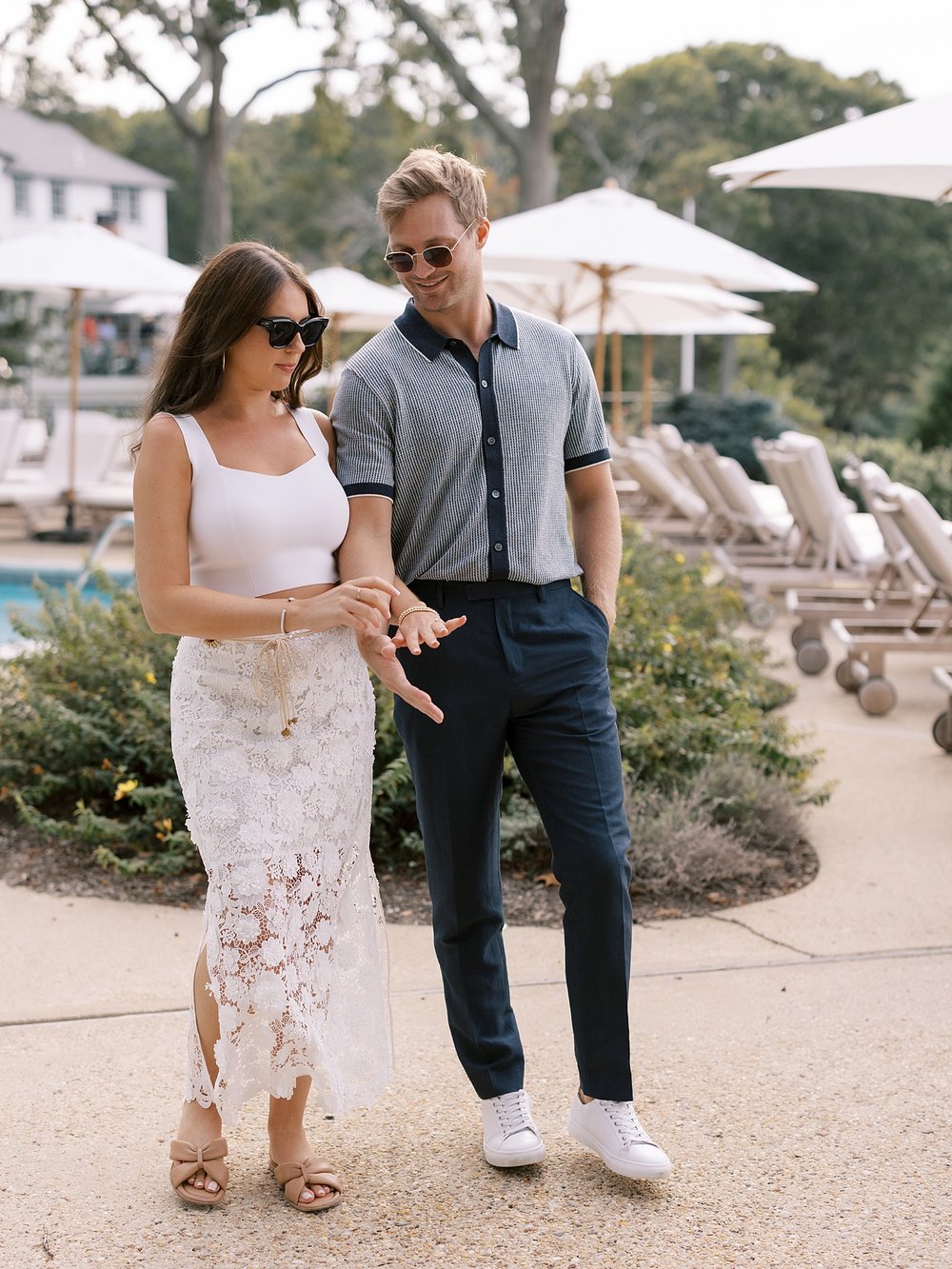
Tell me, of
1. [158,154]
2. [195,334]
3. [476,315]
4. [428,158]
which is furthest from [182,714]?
[158,154]

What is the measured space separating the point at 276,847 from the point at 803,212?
161ft

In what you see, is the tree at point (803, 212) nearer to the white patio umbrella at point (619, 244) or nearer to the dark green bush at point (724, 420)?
the dark green bush at point (724, 420)

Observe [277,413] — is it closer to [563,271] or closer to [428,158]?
[428,158]

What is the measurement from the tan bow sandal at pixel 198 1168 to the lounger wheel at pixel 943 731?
4.79 metres

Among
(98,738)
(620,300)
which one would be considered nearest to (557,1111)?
(98,738)

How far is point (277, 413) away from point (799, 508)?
8082 millimetres

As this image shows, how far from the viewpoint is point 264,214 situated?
6191 centimetres

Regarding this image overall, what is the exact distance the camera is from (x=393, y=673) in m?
2.80

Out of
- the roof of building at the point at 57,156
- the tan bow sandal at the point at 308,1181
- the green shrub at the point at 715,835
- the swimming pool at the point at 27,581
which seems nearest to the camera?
the tan bow sandal at the point at 308,1181

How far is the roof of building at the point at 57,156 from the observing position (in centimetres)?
5444

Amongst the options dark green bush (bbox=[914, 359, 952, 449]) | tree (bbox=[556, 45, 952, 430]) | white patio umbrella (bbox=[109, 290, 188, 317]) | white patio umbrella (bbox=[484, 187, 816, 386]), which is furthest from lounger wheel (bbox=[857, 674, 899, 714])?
tree (bbox=[556, 45, 952, 430])

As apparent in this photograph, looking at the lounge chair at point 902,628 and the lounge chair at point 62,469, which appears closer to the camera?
the lounge chair at point 902,628

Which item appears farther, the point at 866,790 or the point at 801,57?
the point at 801,57

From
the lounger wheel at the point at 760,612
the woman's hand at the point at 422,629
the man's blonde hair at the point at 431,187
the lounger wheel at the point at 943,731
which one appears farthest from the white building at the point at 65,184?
the woman's hand at the point at 422,629
